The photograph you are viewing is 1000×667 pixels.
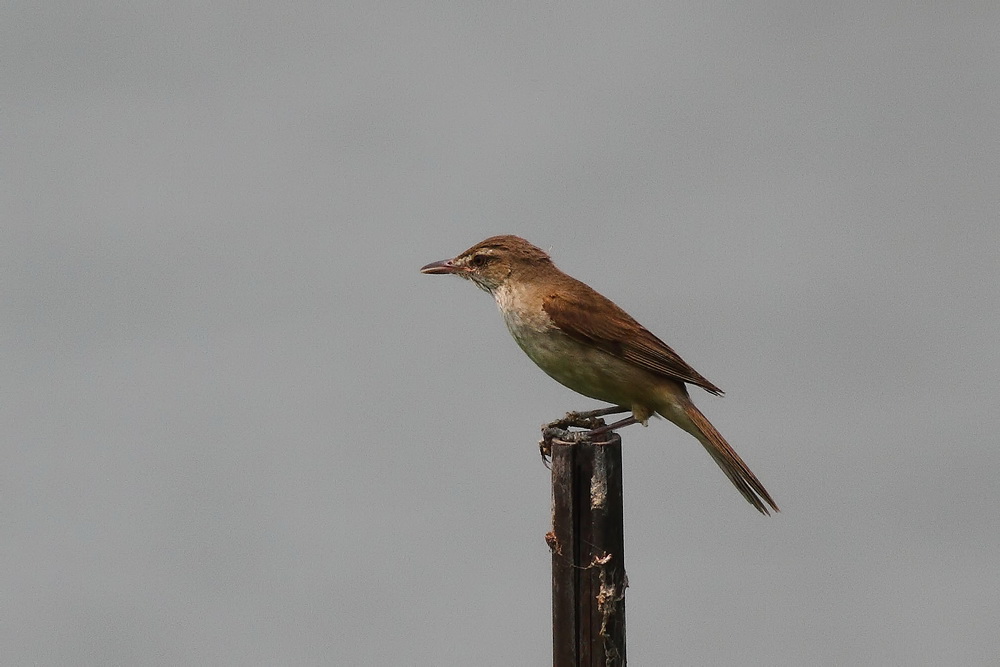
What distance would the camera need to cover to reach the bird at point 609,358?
6848mm

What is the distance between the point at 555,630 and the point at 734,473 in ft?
4.95

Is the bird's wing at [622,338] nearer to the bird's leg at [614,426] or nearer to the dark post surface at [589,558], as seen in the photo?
the bird's leg at [614,426]

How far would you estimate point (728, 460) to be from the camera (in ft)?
22.1

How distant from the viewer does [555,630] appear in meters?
5.73

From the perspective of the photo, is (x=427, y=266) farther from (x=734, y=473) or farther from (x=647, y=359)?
(x=734, y=473)

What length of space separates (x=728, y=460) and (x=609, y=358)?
813 millimetres

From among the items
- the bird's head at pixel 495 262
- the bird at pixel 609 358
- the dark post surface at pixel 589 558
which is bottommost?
the dark post surface at pixel 589 558

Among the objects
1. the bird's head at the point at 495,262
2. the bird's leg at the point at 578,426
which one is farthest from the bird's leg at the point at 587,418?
the bird's head at the point at 495,262

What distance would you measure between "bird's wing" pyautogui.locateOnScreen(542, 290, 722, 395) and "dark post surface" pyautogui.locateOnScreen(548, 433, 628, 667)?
126cm

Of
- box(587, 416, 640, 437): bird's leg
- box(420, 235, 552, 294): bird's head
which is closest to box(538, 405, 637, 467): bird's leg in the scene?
box(587, 416, 640, 437): bird's leg

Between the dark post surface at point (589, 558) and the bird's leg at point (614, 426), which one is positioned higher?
the bird's leg at point (614, 426)

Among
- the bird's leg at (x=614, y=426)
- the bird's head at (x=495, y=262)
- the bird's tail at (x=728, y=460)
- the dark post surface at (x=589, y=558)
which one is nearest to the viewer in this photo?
the dark post surface at (x=589, y=558)

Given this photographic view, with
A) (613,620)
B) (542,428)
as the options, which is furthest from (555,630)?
(542,428)

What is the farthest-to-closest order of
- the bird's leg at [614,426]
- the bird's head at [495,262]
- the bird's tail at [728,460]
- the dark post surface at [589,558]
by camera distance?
1. the bird's head at [495,262]
2. the bird's tail at [728,460]
3. the bird's leg at [614,426]
4. the dark post surface at [589,558]
